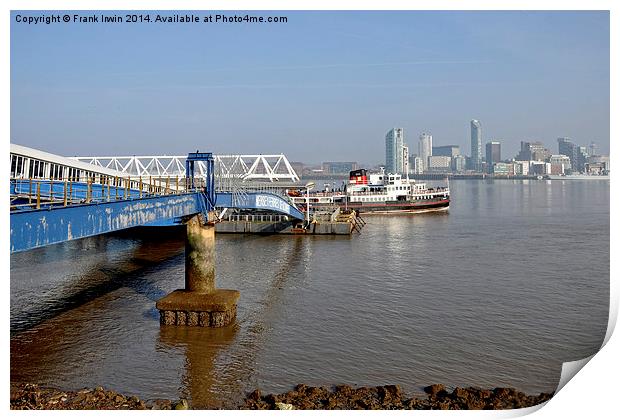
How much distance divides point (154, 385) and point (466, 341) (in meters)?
6.59

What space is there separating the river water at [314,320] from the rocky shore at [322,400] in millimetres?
436

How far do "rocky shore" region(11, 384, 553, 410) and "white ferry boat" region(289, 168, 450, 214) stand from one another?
1601 inches

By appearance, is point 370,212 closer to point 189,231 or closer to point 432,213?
point 432,213

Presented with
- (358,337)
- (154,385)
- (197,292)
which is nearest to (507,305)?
(358,337)

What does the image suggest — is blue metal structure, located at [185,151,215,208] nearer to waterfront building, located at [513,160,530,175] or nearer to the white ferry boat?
the white ferry boat

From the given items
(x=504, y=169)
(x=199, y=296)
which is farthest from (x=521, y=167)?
(x=199, y=296)

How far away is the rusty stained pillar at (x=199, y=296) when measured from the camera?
1308 cm

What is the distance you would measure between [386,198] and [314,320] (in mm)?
39486

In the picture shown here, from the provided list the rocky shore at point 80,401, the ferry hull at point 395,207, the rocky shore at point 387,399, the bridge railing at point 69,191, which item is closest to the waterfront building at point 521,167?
the ferry hull at point 395,207

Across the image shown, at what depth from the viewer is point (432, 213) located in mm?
51781

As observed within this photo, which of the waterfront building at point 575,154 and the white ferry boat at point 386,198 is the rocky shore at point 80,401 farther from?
the waterfront building at point 575,154

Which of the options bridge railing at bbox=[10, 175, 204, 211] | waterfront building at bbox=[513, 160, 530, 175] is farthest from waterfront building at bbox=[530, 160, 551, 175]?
bridge railing at bbox=[10, 175, 204, 211]

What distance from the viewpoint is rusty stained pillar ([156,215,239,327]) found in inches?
515

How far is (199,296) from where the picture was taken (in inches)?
532
